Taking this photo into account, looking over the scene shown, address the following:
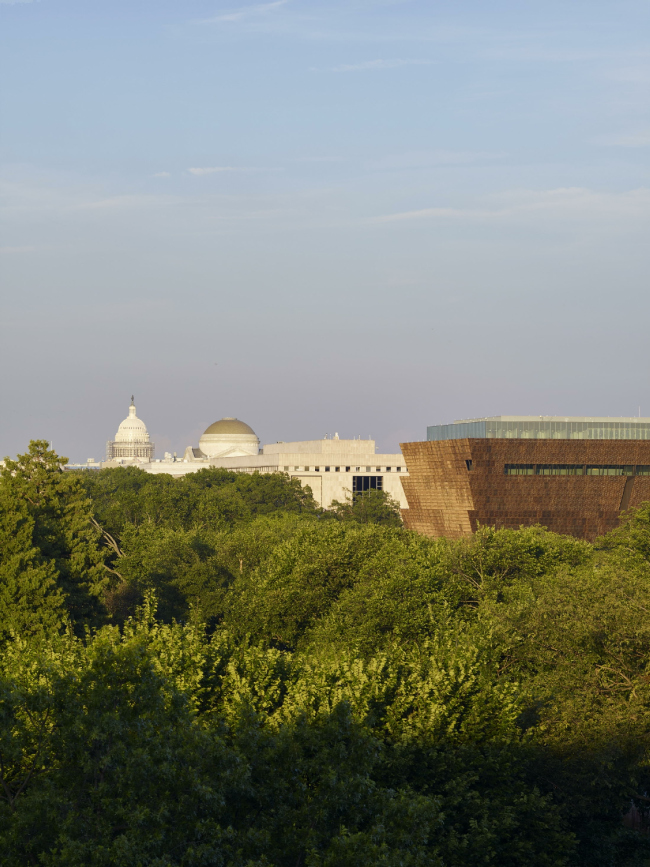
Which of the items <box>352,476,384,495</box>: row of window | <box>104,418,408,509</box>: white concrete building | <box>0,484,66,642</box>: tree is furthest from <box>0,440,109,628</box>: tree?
<box>352,476,384,495</box>: row of window

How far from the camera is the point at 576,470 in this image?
78.2 meters

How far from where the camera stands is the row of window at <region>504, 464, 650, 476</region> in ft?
253

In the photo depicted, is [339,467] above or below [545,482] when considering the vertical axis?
above

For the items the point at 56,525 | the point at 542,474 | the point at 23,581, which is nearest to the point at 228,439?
the point at 542,474

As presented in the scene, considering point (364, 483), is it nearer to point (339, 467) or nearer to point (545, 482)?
point (339, 467)

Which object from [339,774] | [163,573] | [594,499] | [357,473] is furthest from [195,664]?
[357,473]

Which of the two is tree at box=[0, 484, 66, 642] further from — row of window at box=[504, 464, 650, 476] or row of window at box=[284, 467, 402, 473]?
row of window at box=[284, 467, 402, 473]

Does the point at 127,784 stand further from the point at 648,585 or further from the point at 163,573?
the point at 163,573

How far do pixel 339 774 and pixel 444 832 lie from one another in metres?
5.05

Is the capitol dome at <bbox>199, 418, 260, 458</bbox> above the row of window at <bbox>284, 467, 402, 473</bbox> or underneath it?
above

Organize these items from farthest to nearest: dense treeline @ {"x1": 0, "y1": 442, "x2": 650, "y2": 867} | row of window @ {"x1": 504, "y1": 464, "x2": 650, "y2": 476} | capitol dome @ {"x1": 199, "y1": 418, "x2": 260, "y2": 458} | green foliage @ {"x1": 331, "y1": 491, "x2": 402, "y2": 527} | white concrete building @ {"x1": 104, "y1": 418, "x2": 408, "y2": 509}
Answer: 1. capitol dome @ {"x1": 199, "y1": 418, "x2": 260, "y2": 458}
2. white concrete building @ {"x1": 104, "y1": 418, "x2": 408, "y2": 509}
3. green foliage @ {"x1": 331, "y1": 491, "x2": 402, "y2": 527}
4. row of window @ {"x1": 504, "y1": 464, "x2": 650, "y2": 476}
5. dense treeline @ {"x1": 0, "y1": 442, "x2": 650, "y2": 867}

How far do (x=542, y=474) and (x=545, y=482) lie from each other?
68 centimetres

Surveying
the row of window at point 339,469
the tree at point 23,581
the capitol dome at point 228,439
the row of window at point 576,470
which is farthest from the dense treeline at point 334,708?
the capitol dome at point 228,439

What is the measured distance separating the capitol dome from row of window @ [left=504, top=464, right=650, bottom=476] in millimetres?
109377
